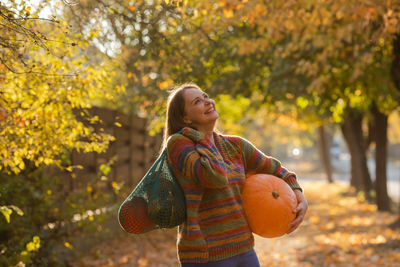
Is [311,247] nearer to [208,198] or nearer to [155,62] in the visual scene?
[155,62]

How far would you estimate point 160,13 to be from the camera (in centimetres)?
484

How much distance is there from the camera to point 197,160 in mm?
2359

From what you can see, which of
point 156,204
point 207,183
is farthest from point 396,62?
point 156,204

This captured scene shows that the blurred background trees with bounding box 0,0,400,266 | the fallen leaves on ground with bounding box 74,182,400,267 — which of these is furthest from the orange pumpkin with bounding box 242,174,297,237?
the fallen leaves on ground with bounding box 74,182,400,267

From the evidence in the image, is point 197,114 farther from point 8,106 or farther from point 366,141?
point 366,141

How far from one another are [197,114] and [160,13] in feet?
8.31

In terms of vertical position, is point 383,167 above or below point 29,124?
below


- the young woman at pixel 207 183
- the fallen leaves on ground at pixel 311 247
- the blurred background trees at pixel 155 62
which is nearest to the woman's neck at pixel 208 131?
the young woman at pixel 207 183

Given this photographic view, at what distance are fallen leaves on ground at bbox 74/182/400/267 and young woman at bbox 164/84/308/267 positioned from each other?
4.07 metres

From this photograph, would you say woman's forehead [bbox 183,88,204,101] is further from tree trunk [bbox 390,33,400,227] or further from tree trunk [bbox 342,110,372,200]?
tree trunk [bbox 342,110,372,200]

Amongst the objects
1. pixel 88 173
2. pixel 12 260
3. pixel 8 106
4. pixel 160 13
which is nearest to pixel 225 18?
pixel 160 13

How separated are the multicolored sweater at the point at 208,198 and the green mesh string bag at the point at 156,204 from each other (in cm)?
5

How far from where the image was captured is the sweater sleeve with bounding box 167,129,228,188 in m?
2.35

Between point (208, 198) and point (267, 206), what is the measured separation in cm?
39
